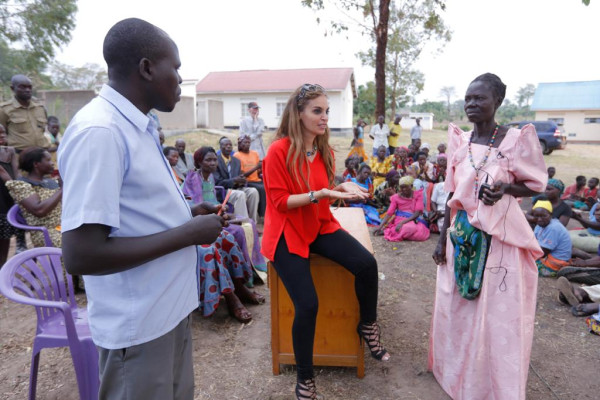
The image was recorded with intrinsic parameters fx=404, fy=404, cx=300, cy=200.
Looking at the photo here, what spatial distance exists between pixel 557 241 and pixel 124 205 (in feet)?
16.1

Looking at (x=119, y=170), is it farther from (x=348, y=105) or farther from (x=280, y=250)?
(x=348, y=105)

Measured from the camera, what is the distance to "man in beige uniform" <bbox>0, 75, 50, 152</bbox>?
18.1 feet

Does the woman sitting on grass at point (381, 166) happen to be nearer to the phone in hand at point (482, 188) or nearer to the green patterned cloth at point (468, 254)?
the green patterned cloth at point (468, 254)

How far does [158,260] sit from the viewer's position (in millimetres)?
1278

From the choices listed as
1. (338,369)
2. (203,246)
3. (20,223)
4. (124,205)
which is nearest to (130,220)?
(124,205)

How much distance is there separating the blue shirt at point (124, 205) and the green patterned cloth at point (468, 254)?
1.70 meters

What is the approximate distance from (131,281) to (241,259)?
267cm

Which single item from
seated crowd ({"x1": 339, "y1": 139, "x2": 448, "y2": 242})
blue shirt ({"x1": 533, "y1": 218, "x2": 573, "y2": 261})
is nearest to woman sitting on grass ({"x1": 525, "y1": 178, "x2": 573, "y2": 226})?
blue shirt ({"x1": 533, "y1": 218, "x2": 573, "y2": 261})

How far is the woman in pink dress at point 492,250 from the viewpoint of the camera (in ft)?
7.32

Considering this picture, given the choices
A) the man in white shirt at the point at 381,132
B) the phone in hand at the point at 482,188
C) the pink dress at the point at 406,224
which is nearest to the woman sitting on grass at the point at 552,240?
the pink dress at the point at 406,224

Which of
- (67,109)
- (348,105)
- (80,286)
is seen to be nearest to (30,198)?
Result: (80,286)

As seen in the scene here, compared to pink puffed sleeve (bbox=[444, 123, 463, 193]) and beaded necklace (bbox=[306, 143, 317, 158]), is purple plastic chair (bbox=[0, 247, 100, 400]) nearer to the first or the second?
beaded necklace (bbox=[306, 143, 317, 158])

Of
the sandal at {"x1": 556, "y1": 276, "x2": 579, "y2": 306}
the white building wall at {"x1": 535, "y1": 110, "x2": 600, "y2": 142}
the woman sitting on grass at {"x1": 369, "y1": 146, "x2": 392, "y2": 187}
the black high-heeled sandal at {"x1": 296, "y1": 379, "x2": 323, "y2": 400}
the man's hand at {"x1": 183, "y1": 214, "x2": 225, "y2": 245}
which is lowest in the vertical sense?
the black high-heeled sandal at {"x1": 296, "y1": 379, "x2": 323, "y2": 400}

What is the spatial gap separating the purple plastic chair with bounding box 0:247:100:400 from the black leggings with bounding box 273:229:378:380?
1137 mm
